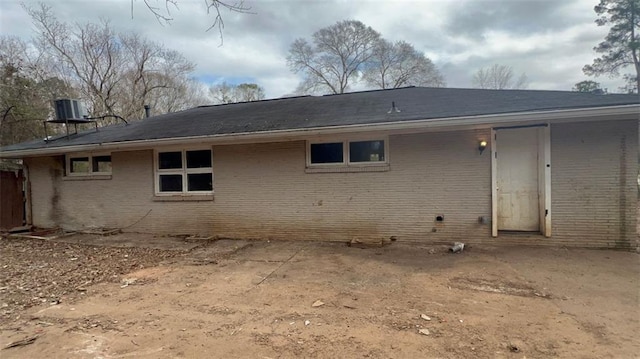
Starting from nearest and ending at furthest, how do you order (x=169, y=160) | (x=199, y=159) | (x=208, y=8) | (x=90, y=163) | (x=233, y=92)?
(x=208, y=8), (x=199, y=159), (x=169, y=160), (x=90, y=163), (x=233, y=92)

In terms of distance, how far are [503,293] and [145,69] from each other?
31.0m

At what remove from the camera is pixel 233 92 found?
121ft

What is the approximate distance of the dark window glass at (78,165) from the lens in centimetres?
975

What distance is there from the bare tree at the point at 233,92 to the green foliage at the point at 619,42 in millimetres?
28572

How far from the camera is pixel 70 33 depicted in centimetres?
2425

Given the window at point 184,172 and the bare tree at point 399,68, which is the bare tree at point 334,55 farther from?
the window at point 184,172

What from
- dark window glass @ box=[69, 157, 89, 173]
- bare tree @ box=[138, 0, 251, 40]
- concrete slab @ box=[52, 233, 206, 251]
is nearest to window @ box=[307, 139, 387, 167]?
concrete slab @ box=[52, 233, 206, 251]

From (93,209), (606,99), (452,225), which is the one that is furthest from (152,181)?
(606,99)

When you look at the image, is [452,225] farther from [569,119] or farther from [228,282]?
[228,282]

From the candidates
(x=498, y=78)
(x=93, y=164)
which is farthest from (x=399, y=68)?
(x=93, y=164)

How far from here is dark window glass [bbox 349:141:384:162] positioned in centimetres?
702

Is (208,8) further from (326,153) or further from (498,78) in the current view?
(498,78)

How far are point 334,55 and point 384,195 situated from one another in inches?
1251

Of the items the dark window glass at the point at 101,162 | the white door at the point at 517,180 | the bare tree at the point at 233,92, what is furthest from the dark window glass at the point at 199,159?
the bare tree at the point at 233,92
